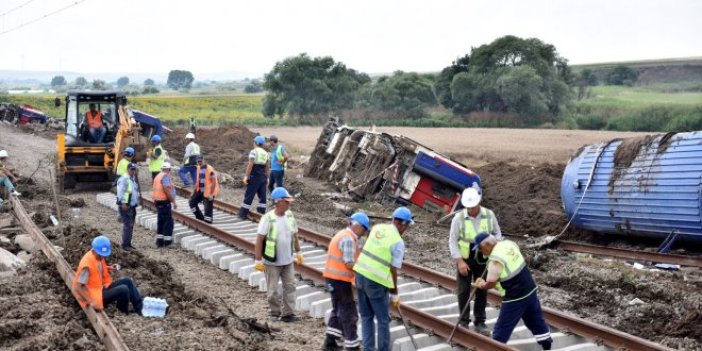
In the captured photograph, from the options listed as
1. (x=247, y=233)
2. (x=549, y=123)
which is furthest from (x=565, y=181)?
(x=549, y=123)

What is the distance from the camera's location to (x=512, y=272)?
844cm

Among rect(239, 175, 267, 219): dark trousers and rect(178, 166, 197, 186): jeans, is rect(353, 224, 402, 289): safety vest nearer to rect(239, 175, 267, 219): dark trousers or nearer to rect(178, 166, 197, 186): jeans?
rect(239, 175, 267, 219): dark trousers

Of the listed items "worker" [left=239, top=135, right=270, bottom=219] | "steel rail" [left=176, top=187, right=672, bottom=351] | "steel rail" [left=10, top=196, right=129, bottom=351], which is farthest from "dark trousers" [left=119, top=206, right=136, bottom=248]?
"steel rail" [left=176, top=187, right=672, bottom=351]

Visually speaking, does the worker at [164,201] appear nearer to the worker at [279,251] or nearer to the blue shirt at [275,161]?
the blue shirt at [275,161]

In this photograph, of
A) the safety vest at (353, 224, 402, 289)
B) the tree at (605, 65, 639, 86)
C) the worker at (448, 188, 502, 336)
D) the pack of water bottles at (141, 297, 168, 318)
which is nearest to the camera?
the safety vest at (353, 224, 402, 289)

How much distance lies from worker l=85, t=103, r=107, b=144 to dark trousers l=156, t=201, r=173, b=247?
897 centimetres

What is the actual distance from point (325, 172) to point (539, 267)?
1216 cm

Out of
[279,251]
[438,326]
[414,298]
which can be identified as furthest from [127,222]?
[438,326]

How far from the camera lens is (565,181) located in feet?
57.3

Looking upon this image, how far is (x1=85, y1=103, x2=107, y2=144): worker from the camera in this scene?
23453 mm

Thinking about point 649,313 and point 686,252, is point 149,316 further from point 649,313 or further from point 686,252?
point 686,252

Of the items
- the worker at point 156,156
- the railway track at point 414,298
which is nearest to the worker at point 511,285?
the railway track at point 414,298

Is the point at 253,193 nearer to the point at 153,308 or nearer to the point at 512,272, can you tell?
the point at 153,308

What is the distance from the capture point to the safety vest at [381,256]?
8391 millimetres
